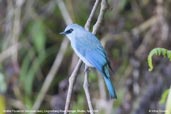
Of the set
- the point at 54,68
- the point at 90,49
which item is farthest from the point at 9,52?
the point at 90,49

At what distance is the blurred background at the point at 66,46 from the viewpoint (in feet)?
11.5

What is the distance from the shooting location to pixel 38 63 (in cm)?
374

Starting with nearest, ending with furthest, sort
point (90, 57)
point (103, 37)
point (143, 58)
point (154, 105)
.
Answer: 1. point (90, 57)
2. point (154, 105)
3. point (143, 58)
4. point (103, 37)

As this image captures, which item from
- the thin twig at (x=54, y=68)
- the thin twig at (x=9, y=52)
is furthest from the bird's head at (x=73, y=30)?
the thin twig at (x=9, y=52)

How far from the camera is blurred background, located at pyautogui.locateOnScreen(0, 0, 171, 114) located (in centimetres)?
352

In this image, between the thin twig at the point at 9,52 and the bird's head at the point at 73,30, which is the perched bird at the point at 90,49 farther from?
the thin twig at the point at 9,52

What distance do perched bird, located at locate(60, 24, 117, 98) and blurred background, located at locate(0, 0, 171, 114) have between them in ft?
5.70

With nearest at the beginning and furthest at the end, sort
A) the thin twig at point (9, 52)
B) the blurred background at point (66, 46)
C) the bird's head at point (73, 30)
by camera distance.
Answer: the bird's head at point (73, 30) < the blurred background at point (66, 46) < the thin twig at point (9, 52)

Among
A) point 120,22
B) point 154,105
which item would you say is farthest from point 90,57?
point 120,22

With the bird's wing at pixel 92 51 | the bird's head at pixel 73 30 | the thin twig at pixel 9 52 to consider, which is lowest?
the thin twig at pixel 9 52

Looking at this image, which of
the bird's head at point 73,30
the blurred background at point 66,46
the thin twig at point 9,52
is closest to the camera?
the bird's head at point 73,30

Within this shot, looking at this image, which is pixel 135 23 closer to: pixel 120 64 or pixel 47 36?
pixel 120 64

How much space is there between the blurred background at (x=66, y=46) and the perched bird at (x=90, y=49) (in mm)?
1738

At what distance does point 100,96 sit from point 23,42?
72cm
